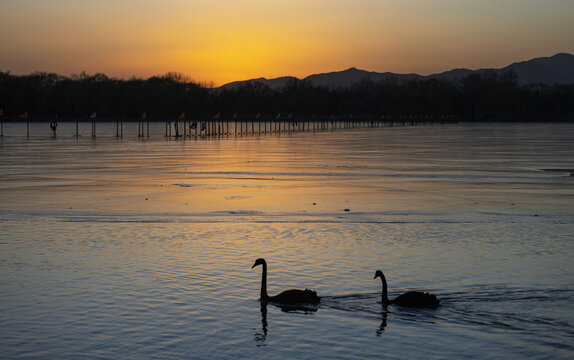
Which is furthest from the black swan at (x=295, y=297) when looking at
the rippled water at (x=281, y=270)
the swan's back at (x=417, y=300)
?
the swan's back at (x=417, y=300)

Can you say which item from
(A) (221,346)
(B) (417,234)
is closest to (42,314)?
(A) (221,346)

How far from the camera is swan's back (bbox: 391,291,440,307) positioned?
15383 mm

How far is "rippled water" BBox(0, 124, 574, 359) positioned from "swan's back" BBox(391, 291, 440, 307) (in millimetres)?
177

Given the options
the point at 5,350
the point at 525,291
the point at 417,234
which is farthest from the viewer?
the point at 417,234

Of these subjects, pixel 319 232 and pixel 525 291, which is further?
pixel 319 232

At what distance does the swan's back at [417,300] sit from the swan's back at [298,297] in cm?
173

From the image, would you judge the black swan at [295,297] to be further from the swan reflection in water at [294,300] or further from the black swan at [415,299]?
the black swan at [415,299]

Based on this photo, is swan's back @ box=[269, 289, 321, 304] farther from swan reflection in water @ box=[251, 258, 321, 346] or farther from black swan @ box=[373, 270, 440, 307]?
black swan @ box=[373, 270, 440, 307]

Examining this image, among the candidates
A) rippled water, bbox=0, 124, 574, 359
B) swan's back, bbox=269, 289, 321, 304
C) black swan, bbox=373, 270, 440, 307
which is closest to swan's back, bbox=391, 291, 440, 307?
black swan, bbox=373, 270, 440, 307

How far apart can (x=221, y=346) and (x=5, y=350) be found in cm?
364

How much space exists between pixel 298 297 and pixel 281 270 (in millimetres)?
3253

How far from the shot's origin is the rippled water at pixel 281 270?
1341 cm

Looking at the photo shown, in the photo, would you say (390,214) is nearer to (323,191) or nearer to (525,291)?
(323,191)

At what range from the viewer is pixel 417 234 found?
24.6 meters
